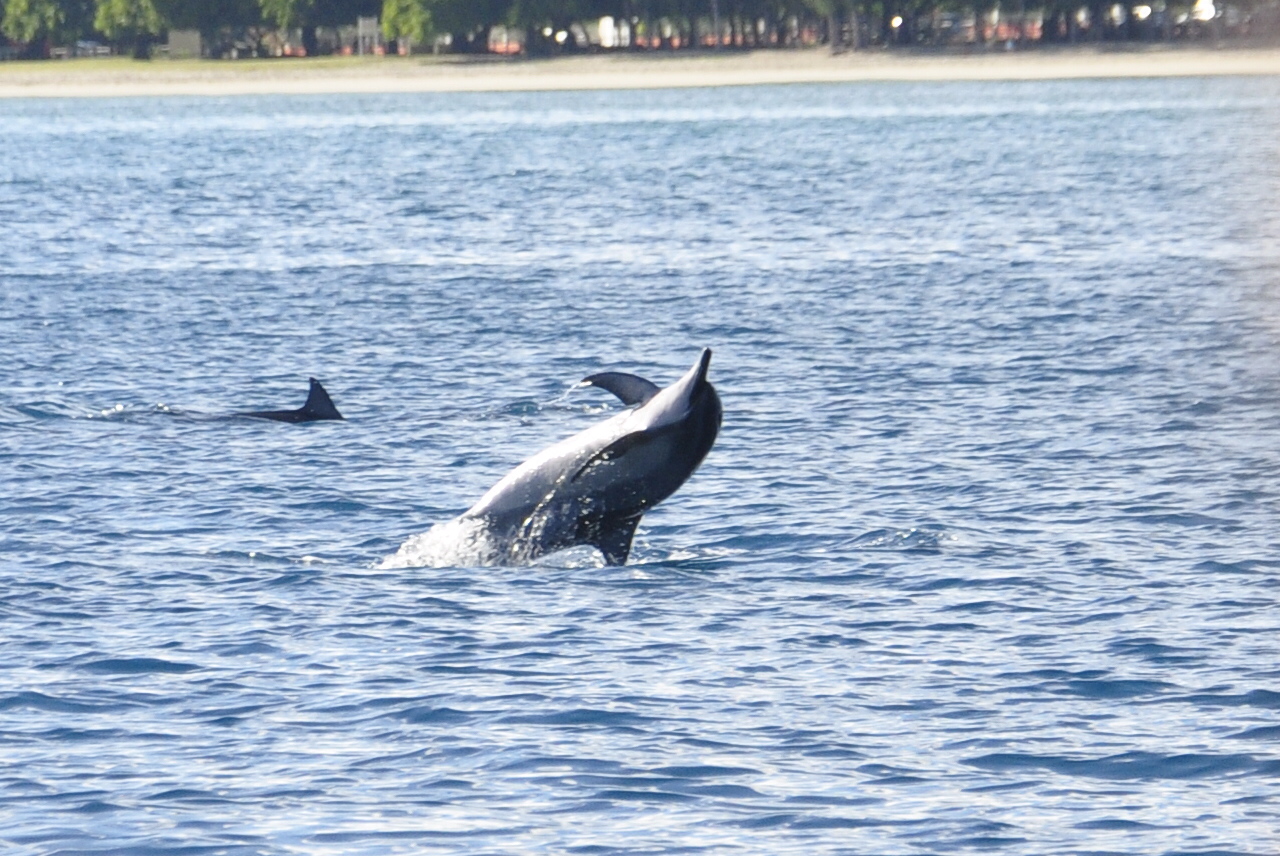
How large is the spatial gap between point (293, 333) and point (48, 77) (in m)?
152

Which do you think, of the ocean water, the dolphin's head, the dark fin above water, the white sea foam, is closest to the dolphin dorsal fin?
the dark fin above water

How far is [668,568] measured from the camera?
806 inches

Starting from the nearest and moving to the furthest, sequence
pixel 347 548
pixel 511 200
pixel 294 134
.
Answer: pixel 347 548
pixel 511 200
pixel 294 134

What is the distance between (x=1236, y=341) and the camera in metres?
36.5

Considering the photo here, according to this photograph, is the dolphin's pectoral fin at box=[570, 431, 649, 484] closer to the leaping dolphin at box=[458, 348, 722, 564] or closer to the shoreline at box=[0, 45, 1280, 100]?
the leaping dolphin at box=[458, 348, 722, 564]

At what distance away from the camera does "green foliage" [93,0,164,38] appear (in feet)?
600

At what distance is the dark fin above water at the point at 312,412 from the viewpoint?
2872cm

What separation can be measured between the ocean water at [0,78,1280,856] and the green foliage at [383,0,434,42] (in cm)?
11839

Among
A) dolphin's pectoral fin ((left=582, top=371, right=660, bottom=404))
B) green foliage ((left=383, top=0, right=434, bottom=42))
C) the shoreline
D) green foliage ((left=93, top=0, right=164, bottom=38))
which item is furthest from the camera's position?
green foliage ((left=93, top=0, right=164, bottom=38))

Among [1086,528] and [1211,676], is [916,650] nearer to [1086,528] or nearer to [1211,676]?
[1211,676]

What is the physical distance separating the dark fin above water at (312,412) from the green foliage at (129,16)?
159 metres

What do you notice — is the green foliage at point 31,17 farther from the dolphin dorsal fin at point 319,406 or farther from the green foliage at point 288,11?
the dolphin dorsal fin at point 319,406

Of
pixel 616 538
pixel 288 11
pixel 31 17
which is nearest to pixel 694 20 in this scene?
pixel 288 11

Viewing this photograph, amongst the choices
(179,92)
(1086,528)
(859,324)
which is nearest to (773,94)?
(179,92)
